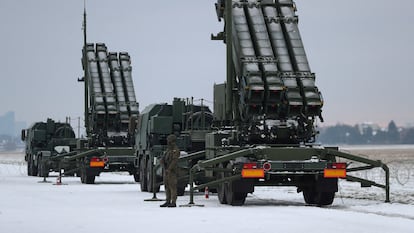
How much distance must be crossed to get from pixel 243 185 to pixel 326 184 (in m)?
2.03

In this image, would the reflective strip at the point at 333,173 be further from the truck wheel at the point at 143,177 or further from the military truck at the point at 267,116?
the truck wheel at the point at 143,177

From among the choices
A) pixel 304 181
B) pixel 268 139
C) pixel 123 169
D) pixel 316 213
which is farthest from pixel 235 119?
pixel 123 169

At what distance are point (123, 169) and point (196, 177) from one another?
1115cm

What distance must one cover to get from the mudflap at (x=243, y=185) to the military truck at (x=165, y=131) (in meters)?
6.39

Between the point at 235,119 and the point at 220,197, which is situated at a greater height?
the point at 235,119

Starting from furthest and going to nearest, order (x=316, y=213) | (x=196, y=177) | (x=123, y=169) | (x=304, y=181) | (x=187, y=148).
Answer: (x=123, y=169) → (x=187, y=148) → (x=196, y=177) → (x=304, y=181) → (x=316, y=213)

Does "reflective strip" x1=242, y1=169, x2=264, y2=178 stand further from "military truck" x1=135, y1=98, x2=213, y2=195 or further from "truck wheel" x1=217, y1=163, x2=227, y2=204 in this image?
"military truck" x1=135, y1=98, x2=213, y2=195

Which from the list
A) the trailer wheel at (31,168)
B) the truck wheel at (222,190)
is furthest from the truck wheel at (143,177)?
the trailer wheel at (31,168)

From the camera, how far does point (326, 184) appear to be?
2219 centimetres

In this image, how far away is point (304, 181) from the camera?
22.5 m

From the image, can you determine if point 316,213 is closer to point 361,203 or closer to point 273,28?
point 361,203

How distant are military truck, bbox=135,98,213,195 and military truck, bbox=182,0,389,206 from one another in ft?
13.7

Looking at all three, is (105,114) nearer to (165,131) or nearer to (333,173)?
(165,131)

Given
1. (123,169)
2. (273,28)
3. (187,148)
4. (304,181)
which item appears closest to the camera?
(304,181)
